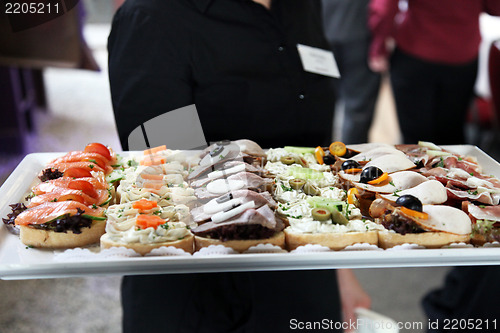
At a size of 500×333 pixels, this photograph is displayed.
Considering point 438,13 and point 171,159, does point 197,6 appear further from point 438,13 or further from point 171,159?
point 438,13

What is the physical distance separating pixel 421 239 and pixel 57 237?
2.91 ft

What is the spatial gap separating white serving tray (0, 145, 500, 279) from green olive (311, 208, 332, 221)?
106 mm

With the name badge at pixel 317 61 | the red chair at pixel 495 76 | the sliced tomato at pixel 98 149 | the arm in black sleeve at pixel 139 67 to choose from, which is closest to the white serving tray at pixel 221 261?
the sliced tomato at pixel 98 149

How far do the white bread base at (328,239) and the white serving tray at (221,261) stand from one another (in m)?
0.02

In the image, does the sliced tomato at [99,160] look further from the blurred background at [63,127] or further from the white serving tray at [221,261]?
the white serving tray at [221,261]

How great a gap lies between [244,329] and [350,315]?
484 mm

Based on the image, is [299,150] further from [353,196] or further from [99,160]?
[99,160]

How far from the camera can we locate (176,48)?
1689mm

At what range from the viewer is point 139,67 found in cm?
166

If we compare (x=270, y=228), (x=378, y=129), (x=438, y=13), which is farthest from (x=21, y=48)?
(x=378, y=129)

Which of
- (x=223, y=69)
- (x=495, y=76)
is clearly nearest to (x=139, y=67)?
(x=223, y=69)

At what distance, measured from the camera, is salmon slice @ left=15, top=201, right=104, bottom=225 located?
127cm

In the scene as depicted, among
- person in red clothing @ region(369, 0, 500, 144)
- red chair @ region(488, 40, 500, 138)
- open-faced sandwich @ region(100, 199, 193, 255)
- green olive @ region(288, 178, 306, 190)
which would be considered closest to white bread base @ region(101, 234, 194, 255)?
open-faced sandwich @ region(100, 199, 193, 255)

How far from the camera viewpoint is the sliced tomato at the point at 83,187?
140 centimetres
